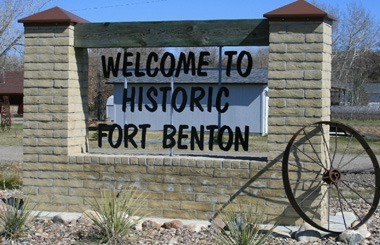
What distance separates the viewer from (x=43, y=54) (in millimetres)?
9250

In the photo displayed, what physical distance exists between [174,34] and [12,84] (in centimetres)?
4968

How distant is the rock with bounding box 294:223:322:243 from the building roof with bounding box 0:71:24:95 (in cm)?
4978

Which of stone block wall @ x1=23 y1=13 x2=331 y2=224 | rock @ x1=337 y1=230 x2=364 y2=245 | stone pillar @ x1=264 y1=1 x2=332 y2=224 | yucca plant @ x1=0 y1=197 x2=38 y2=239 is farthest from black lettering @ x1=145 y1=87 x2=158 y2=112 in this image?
rock @ x1=337 y1=230 x2=364 y2=245

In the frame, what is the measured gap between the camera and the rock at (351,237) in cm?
747

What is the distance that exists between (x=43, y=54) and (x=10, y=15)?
54.3ft

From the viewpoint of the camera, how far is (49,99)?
30.3ft

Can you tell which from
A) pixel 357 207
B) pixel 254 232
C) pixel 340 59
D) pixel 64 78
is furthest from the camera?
pixel 340 59

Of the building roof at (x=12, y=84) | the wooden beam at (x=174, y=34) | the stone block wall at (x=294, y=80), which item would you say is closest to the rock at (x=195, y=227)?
the stone block wall at (x=294, y=80)

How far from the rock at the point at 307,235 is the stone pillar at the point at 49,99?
10.4ft

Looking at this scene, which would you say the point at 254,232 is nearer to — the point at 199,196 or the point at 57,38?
the point at 199,196

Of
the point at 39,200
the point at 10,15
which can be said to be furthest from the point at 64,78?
the point at 10,15

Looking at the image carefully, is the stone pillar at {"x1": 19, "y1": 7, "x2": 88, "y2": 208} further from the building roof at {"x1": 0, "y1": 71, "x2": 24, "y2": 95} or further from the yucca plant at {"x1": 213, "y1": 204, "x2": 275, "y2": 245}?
the building roof at {"x1": 0, "y1": 71, "x2": 24, "y2": 95}

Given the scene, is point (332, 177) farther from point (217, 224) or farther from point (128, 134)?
point (128, 134)

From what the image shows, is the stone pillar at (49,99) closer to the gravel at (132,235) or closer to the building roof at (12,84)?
the gravel at (132,235)
